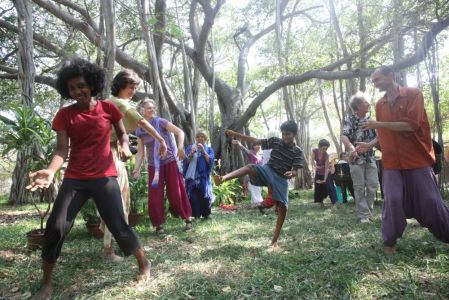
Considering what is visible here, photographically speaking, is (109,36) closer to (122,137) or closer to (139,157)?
(139,157)

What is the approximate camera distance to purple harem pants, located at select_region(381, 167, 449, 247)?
3100mm

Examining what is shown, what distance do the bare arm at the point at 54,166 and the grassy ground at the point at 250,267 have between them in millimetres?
874

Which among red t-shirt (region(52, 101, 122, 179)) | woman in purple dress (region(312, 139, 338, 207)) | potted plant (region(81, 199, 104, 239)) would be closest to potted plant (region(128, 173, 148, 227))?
potted plant (region(81, 199, 104, 239))

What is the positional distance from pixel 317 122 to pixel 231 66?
1638 centimetres

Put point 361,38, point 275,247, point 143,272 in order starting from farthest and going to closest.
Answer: point 361,38 < point 275,247 < point 143,272

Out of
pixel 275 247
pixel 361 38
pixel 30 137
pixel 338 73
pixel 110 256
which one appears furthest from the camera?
pixel 338 73

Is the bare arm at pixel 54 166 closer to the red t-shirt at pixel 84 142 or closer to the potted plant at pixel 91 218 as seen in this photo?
the red t-shirt at pixel 84 142

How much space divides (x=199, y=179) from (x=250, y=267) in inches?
110

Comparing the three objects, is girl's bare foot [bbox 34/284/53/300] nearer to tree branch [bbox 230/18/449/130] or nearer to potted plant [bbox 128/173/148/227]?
potted plant [bbox 128/173/148/227]

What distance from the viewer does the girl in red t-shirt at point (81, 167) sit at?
2.56 m

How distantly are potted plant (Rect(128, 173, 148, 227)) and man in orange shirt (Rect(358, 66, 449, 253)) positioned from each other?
324 centimetres

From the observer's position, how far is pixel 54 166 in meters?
2.54

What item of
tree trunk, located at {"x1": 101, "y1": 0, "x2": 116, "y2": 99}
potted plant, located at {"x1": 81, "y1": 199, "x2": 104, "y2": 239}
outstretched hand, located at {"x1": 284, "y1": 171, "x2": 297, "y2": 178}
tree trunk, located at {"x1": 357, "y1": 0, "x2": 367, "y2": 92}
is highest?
tree trunk, located at {"x1": 357, "y1": 0, "x2": 367, "y2": 92}

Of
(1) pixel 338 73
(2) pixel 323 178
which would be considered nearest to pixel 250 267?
(2) pixel 323 178
